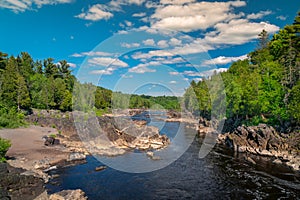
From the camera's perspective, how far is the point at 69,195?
1894 centimetres

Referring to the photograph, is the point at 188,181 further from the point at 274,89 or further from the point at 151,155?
the point at 274,89

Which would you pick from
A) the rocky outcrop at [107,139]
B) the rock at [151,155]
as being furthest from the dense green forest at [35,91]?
the rock at [151,155]

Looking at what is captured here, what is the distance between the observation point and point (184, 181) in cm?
2353

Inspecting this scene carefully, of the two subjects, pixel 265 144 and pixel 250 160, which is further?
pixel 265 144

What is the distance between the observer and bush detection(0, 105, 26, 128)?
43644mm

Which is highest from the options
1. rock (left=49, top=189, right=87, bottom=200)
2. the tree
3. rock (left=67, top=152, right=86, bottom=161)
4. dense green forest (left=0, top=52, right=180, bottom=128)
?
the tree

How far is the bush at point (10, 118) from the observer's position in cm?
4364

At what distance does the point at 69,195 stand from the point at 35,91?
56.6m

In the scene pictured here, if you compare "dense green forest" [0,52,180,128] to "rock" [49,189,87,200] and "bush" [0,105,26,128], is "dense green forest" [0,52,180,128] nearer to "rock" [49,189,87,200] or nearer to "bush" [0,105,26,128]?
"bush" [0,105,26,128]

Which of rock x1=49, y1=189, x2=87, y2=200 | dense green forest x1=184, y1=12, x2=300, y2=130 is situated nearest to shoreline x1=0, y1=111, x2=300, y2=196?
rock x1=49, y1=189, x2=87, y2=200

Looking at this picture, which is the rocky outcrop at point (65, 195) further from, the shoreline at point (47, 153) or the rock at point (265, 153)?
the rock at point (265, 153)

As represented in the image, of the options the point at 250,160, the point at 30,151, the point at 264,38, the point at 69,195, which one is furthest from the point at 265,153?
the point at 264,38

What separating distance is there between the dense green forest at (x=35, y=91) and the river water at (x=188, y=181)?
92.6 ft

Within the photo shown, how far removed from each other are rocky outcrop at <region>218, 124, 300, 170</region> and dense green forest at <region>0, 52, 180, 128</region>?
3980 cm
